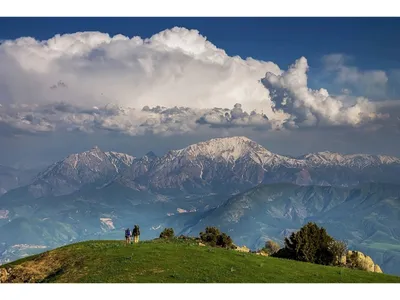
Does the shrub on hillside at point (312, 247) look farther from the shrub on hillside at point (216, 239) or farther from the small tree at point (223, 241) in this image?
the shrub on hillside at point (216, 239)

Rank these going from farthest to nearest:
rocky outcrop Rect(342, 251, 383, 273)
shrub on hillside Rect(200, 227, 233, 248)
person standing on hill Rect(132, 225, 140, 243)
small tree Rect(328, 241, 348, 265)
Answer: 1. shrub on hillside Rect(200, 227, 233, 248)
2. rocky outcrop Rect(342, 251, 383, 273)
3. small tree Rect(328, 241, 348, 265)
4. person standing on hill Rect(132, 225, 140, 243)

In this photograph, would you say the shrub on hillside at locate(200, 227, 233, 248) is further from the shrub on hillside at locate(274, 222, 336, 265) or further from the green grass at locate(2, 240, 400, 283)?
the green grass at locate(2, 240, 400, 283)

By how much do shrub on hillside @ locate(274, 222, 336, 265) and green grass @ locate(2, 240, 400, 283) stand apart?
19556mm

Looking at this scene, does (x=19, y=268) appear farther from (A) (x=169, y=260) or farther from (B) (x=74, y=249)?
(A) (x=169, y=260)

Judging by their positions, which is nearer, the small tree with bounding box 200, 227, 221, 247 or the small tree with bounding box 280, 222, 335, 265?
the small tree with bounding box 280, 222, 335, 265

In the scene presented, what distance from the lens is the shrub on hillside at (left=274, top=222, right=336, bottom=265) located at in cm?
7612

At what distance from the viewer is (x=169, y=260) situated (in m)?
51.3

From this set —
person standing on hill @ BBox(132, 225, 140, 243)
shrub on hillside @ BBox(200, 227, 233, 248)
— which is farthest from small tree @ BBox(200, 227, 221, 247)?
person standing on hill @ BBox(132, 225, 140, 243)

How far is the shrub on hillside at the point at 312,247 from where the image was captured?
76125 mm

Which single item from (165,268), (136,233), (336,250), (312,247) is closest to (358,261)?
(336,250)

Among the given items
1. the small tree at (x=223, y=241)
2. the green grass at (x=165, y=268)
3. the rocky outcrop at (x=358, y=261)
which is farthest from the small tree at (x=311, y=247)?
the green grass at (x=165, y=268)

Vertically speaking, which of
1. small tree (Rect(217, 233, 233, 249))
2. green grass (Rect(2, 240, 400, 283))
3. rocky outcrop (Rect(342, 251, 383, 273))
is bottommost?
green grass (Rect(2, 240, 400, 283))

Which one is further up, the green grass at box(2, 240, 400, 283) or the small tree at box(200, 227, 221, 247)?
the small tree at box(200, 227, 221, 247)

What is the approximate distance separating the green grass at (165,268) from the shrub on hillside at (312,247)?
19.6 m
